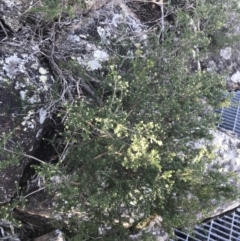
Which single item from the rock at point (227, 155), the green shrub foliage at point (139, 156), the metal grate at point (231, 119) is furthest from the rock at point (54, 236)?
the metal grate at point (231, 119)

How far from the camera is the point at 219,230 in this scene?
9.22 ft

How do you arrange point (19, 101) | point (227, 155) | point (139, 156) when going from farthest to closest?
1. point (227, 155)
2. point (19, 101)
3. point (139, 156)

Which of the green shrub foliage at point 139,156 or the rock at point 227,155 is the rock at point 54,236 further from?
the rock at point 227,155

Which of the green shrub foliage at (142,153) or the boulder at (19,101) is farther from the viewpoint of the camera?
the boulder at (19,101)

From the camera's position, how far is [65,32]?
261 centimetres

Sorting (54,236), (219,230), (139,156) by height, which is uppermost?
(139,156)

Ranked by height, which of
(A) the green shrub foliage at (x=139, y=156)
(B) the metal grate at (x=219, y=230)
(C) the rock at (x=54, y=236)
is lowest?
(B) the metal grate at (x=219, y=230)

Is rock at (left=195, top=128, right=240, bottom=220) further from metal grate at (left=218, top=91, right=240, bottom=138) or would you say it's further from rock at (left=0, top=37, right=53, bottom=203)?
rock at (left=0, top=37, right=53, bottom=203)

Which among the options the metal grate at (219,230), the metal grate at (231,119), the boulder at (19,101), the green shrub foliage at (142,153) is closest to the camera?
the green shrub foliage at (142,153)

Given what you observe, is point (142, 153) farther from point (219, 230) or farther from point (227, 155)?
point (219, 230)

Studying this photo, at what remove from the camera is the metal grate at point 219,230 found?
2.74 m

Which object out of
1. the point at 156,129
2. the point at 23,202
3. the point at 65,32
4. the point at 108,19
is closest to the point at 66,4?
the point at 65,32

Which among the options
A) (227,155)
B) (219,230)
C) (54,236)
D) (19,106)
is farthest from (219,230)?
(19,106)

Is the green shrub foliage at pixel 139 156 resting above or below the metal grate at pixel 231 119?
above
